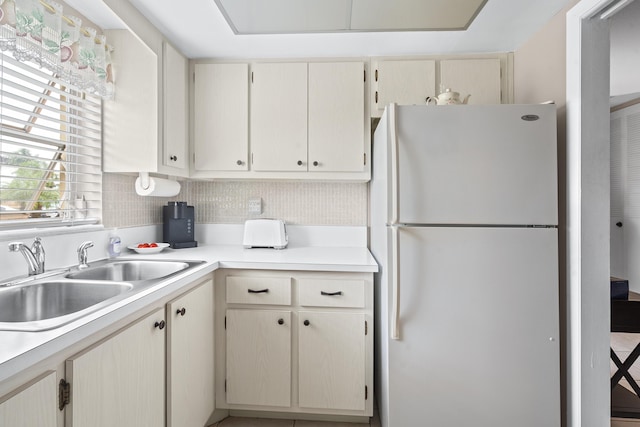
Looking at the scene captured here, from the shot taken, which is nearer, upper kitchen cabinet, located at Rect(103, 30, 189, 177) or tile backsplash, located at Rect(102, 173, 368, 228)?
upper kitchen cabinet, located at Rect(103, 30, 189, 177)

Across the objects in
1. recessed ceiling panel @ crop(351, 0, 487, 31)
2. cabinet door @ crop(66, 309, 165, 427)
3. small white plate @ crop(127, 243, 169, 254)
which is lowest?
cabinet door @ crop(66, 309, 165, 427)

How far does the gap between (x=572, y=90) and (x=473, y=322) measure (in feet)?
3.76

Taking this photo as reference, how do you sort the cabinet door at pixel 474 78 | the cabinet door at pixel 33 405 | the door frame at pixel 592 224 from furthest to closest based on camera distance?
the cabinet door at pixel 474 78 → the door frame at pixel 592 224 → the cabinet door at pixel 33 405

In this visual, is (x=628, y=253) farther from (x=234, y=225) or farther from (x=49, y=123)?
(x=49, y=123)

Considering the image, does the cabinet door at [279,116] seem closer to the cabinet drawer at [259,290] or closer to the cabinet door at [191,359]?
the cabinet drawer at [259,290]

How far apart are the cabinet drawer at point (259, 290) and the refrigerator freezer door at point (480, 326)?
0.62m

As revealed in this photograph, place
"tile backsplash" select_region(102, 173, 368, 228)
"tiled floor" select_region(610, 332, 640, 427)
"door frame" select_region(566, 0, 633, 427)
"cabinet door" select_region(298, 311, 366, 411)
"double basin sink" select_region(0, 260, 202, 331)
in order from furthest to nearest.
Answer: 1. "tile backsplash" select_region(102, 173, 368, 228)
2. "tiled floor" select_region(610, 332, 640, 427)
3. "cabinet door" select_region(298, 311, 366, 411)
4. "door frame" select_region(566, 0, 633, 427)
5. "double basin sink" select_region(0, 260, 202, 331)

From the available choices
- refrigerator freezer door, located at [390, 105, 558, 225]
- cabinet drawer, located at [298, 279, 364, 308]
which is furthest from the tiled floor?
cabinet drawer, located at [298, 279, 364, 308]

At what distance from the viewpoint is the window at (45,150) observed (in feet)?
4.29

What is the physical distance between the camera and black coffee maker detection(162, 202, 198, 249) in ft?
7.27

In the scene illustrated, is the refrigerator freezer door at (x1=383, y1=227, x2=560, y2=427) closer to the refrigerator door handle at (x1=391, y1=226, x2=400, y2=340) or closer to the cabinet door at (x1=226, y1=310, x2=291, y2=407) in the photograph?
the refrigerator door handle at (x1=391, y1=226, x2=400, y2=340)

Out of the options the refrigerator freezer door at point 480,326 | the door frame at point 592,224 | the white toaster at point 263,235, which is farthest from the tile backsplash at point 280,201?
the door frame at point 592,224

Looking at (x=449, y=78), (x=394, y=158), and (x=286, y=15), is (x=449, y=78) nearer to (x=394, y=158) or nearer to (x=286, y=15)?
(x=394, y=158)

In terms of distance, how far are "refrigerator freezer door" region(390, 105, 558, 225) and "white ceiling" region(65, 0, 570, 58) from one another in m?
0.56
